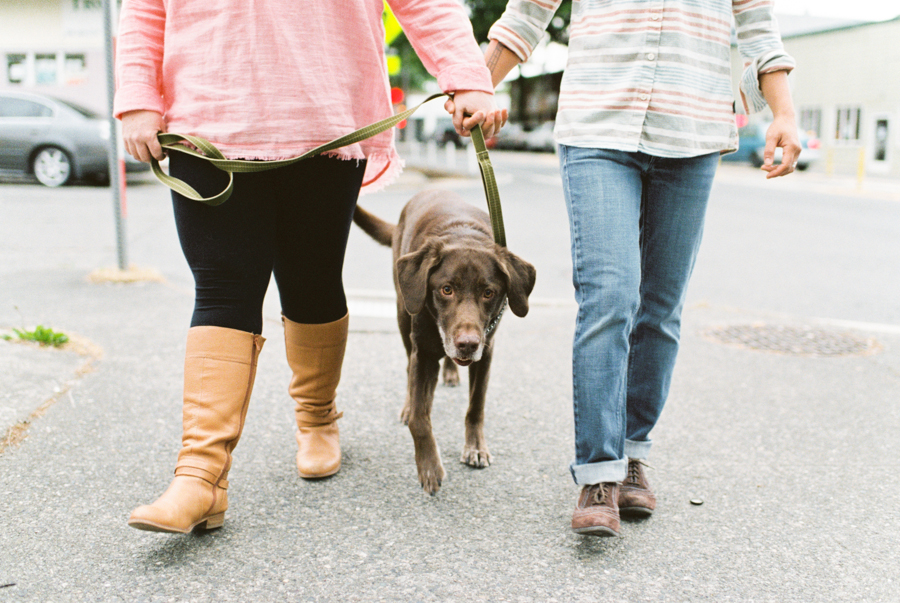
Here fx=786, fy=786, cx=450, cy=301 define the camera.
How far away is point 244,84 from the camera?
2248 millimetres

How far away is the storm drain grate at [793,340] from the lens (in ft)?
14.9

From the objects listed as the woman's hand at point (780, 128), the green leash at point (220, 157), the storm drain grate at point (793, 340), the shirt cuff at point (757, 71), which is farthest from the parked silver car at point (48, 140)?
the woman's hand at point (780, 128)

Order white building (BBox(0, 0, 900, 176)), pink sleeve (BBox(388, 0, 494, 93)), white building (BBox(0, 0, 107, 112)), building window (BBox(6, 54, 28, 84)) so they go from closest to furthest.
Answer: pink sleeve (BBox(388, 0, 494, 93))
white building (BBox(0, 0, 107, 112))
white building (BBox(0, 0, 900, 176))
building window (BBox(6, 54, 28, 84))

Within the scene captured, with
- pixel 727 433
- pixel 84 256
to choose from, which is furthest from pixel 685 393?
pixel 84 256

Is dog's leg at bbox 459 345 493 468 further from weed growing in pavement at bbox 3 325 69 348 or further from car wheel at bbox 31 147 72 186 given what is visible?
car wheel at bbox 31 147 72 186

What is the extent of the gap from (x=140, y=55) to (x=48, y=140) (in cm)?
1227

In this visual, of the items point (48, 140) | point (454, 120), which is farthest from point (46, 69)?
point (454, 120)

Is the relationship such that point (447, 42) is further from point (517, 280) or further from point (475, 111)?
point (517, 280)

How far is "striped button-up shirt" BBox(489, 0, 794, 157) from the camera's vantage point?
7.63 feet

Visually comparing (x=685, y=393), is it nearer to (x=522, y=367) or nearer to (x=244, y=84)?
(x=522, y=367)

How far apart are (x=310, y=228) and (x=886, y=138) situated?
29.7 meters

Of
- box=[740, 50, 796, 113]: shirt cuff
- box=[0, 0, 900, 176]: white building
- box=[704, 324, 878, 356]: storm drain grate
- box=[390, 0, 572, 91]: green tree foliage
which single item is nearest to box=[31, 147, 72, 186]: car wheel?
box=[0, 0, 900, 176]: white building

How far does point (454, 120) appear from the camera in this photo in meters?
2.45

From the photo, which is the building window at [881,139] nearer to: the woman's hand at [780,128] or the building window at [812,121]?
the building window at [812,121]
